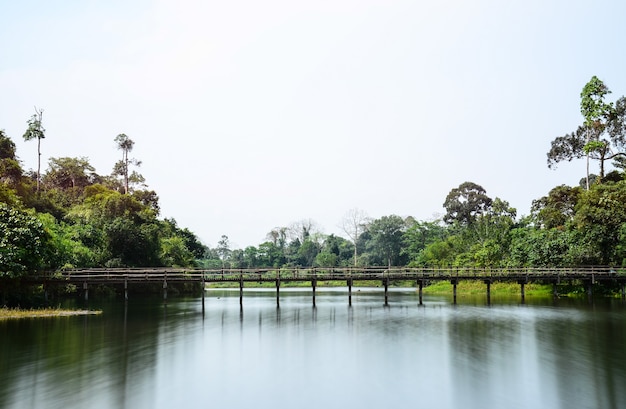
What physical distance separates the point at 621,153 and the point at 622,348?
45895 millimetres

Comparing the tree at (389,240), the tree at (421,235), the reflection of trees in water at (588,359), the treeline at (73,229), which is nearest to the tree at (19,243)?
the treeline at (73,229)

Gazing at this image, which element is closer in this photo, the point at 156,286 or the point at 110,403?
the point at 110,403

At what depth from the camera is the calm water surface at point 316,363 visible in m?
13.7

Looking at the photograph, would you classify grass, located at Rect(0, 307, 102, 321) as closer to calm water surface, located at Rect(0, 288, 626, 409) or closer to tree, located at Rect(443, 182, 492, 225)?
calm water surface, located at Rect(0, 288, 626, 409)

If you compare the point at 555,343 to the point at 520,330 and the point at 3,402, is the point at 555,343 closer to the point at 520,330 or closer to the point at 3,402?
the point at 520,330

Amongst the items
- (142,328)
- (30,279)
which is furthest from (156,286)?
(142,328)

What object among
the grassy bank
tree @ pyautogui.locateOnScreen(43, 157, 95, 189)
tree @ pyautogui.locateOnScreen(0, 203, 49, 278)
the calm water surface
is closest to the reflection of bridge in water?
the grassy bank

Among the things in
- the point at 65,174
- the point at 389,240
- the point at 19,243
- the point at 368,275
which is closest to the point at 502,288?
the point at 368,275

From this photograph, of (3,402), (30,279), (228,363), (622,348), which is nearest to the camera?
(3,402)

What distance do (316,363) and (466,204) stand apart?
248 feet

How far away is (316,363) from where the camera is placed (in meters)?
18.5

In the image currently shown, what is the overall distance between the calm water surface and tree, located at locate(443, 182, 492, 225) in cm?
5790

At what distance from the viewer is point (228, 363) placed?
18750mm

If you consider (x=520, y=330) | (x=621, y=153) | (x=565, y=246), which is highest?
(x=621, y=153)
